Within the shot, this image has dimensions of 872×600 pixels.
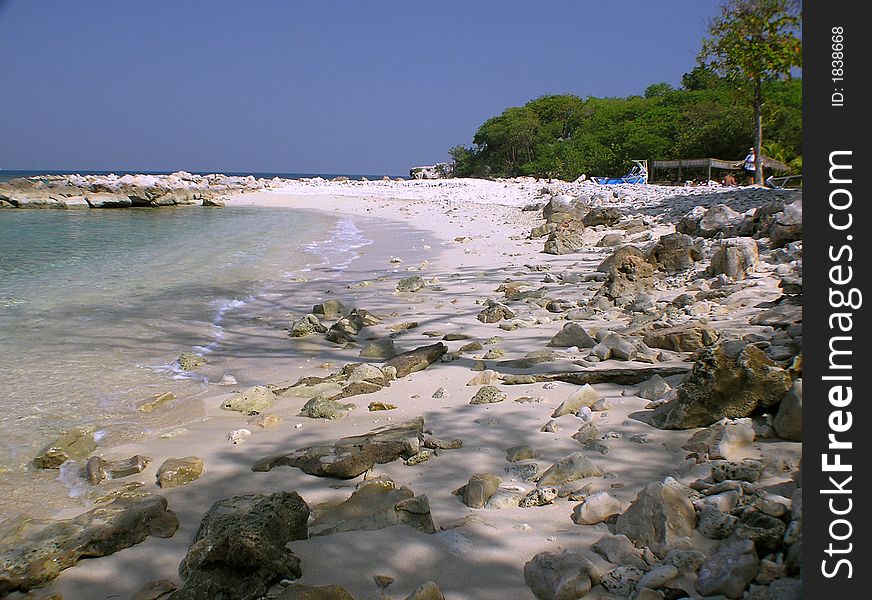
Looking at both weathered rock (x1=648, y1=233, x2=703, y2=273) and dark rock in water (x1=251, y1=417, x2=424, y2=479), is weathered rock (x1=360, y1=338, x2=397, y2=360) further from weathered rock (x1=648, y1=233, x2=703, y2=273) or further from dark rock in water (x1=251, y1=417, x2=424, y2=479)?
weathered rock (x1=648, y1=233, x2=703, y2=273)

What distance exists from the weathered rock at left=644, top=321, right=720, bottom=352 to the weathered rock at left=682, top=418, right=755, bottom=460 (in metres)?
1.35

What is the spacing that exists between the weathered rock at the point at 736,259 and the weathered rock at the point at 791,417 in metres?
3.66

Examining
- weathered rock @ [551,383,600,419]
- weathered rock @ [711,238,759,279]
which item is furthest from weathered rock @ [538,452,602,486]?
weathered rock @ [711,238,759,279]

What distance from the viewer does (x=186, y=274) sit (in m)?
9.86


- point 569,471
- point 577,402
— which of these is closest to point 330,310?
point 577,402

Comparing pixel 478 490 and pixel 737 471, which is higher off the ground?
pixel 737 471

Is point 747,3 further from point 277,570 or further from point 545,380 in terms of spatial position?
point 277,570

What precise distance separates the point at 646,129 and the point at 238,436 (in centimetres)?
3276

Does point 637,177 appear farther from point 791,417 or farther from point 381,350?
point 791,417

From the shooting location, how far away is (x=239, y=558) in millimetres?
1736

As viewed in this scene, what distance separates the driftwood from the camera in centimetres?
329

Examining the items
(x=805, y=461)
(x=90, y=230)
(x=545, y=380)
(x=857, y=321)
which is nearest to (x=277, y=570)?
(x=805, y=461)

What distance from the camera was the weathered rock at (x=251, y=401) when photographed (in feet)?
12.0

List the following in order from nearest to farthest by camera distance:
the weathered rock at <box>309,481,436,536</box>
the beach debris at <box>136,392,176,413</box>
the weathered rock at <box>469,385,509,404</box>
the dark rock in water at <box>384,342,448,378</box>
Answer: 1. the weathered rock at <box>309,481,436,536</box>
2. the weathered rock at <box>469,385,509,404</box>
3. the beach debris at <box>136,392,176,413</box>
4. the dark rock in water at <box>384,342,448,378</box>
